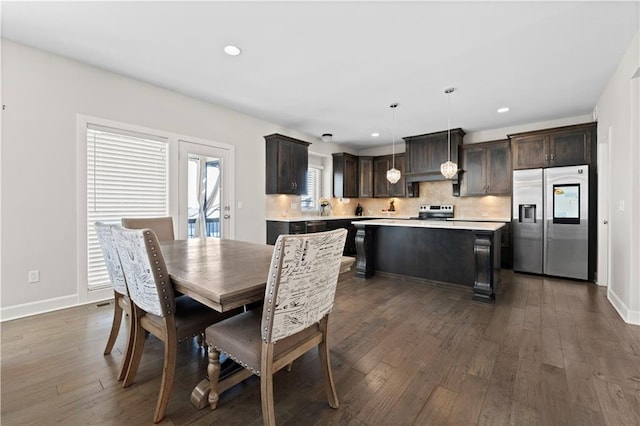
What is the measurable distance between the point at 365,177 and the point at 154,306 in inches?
242

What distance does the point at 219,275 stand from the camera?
4.71 feet

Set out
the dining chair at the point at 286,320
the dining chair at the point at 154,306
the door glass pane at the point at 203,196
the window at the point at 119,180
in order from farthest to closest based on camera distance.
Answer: the door glass pane at the point at 203,196, the window at the point at 119,180, the dining chair at the point at 154,306, the dining chair at the point at 286,320

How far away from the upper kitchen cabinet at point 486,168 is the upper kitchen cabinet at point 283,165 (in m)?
3.37

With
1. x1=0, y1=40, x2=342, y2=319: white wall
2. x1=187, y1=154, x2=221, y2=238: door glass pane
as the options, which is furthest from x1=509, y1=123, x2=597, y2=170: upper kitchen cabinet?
x1=0, y1=40, x2=342, y2=319: white wall

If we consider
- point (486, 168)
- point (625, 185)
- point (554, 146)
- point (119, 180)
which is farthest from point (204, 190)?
point (554, 146)

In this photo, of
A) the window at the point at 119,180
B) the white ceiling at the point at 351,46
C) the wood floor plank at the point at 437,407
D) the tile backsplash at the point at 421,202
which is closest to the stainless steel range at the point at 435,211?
the tile backsplash at the point at 421,202

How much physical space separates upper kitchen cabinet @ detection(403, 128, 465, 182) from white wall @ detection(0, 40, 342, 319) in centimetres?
494

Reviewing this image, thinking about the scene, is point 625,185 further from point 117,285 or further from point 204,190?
point 204,190

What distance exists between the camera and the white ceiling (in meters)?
2.22

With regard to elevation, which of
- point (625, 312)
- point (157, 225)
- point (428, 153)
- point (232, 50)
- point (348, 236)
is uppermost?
point (232, 50)

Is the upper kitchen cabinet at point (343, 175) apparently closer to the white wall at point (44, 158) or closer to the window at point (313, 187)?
the window at point (313, 187)

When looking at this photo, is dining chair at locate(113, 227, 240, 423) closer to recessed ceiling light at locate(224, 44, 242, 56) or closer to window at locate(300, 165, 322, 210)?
recessed ceiling light at locate(224, 44, 242, 56)

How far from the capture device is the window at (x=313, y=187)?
6482mm

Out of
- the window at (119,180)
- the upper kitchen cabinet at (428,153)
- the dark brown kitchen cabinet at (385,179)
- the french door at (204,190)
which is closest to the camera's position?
the window at (119,180)
